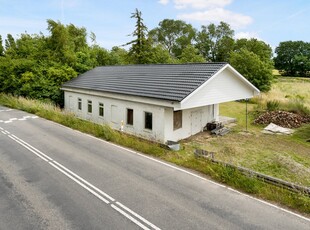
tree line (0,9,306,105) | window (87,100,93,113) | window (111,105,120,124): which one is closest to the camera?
window (111,105,120,124)

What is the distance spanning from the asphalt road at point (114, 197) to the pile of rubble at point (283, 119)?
1286cm

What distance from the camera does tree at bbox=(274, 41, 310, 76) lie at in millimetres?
86812

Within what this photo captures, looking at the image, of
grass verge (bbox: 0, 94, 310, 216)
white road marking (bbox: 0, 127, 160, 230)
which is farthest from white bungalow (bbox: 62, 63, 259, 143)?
white road marking (bbox: 0, 127, 160, 230)

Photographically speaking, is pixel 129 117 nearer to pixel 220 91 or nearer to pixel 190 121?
pixel 190 121

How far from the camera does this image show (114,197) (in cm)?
824

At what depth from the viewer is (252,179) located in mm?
9188

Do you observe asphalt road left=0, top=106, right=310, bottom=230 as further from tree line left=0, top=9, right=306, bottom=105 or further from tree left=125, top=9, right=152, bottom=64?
tree left=125, top=9, right=152, bottom=64

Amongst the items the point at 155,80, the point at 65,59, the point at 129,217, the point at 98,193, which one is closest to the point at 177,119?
the point at 155,80

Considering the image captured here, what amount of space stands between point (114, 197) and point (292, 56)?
101700 mm

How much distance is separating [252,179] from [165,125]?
638 cm

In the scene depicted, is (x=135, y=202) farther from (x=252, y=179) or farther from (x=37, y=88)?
(x=37, y=88)

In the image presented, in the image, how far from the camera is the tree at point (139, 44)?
1404 inches

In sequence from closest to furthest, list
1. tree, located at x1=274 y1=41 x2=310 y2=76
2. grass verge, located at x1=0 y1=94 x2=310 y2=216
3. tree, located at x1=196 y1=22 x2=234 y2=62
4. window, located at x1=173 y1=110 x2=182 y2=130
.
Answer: grass verge, located at x1=0 y1=94 x2=310 y2=216, window, located at x1=173 y1=110 x2=182 y2=130, tree, located at x1=196 y1=22 x2=234 y2=62, tree, located at x1=274 y1=41 x2=310 y2=76

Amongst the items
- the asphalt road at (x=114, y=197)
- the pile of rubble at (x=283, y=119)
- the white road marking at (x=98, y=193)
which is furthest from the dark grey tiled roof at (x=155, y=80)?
the pile of rubble at (x=283, y=119)
